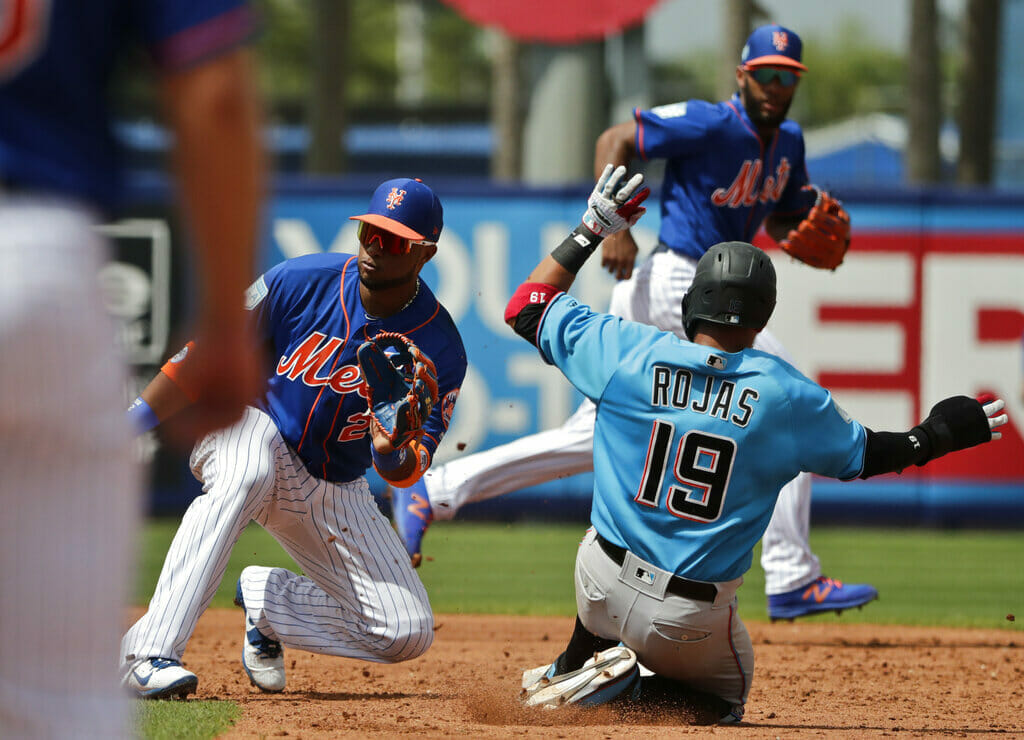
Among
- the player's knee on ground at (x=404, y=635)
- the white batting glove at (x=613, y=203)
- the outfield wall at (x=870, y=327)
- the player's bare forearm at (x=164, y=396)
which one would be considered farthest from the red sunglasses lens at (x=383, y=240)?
the outfield wall at (x=870, y=327)

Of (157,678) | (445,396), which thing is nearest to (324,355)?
(445,396)

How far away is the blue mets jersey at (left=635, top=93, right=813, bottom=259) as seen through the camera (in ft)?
18.9

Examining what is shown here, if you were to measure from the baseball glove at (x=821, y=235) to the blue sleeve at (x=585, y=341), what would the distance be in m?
2.02

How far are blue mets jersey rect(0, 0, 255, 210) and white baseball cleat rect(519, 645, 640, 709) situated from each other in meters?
2.52

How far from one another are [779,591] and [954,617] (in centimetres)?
155

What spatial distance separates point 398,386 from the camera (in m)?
4.20

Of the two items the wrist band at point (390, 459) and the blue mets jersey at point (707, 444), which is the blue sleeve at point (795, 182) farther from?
the wrist band at point (390, 459)

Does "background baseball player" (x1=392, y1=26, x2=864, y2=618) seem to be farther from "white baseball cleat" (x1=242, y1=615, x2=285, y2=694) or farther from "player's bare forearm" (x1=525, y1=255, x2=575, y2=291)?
"player's bare forearm" (x1=525, y1=255, x2=575, y2=291)

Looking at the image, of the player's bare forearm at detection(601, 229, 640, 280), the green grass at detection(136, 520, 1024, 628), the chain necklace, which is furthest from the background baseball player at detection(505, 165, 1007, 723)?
the green grass at detection(136, 520, 1024, 628)

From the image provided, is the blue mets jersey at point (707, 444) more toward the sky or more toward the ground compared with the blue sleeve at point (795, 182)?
more toward the ground

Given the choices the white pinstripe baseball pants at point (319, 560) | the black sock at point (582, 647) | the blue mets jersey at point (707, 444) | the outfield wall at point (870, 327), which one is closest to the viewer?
the blue mets jersey at point (707, 444)

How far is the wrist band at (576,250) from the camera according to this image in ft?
13.9

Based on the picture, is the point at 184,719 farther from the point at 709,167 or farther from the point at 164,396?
the point at 709,167

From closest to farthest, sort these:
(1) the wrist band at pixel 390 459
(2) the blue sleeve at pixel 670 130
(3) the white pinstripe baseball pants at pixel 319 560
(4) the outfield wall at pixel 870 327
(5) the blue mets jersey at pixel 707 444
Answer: (5) the blue mets jersey at pixel 707 444 → (1) the wrist band at pixel 390 459 → (3) the white pinstripe baseball pants at pixel 319 560 → (2) the blue sleeve at pixel 670 130 → (4) the outfield wall at pixel 870 327
